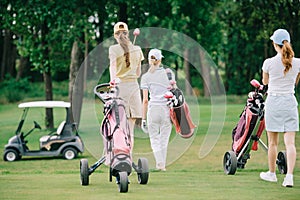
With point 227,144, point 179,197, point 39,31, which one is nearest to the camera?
point 179,197

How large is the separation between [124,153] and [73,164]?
6515 millimetres

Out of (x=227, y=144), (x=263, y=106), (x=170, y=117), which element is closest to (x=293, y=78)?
(x=263, y=106)

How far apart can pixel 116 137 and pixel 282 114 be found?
74.6 inches

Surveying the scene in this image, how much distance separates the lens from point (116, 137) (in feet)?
27.5

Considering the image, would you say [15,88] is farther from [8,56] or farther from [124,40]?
[124,40]

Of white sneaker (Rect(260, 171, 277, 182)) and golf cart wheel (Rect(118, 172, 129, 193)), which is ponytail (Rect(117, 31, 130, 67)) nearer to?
golf cart wheel (Rect(118, 172, 129, 193))

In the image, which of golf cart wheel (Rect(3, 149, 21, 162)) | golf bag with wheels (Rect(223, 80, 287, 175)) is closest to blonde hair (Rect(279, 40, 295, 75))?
golf bag with wheels (Rect(223, 80, 287, 175))

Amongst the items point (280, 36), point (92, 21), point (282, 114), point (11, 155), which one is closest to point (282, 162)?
point (282, 114)

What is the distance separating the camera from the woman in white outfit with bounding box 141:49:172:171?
10953mm

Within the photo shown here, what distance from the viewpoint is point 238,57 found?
4912cm

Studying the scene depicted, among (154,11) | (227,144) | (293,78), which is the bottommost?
(227,144)

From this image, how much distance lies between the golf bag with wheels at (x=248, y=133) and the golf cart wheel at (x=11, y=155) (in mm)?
6649

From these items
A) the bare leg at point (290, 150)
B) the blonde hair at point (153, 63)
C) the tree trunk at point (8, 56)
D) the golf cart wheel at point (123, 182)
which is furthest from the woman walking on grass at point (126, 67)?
the tree trunk at point (8, 56)

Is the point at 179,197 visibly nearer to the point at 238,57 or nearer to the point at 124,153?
the point at 124,153
